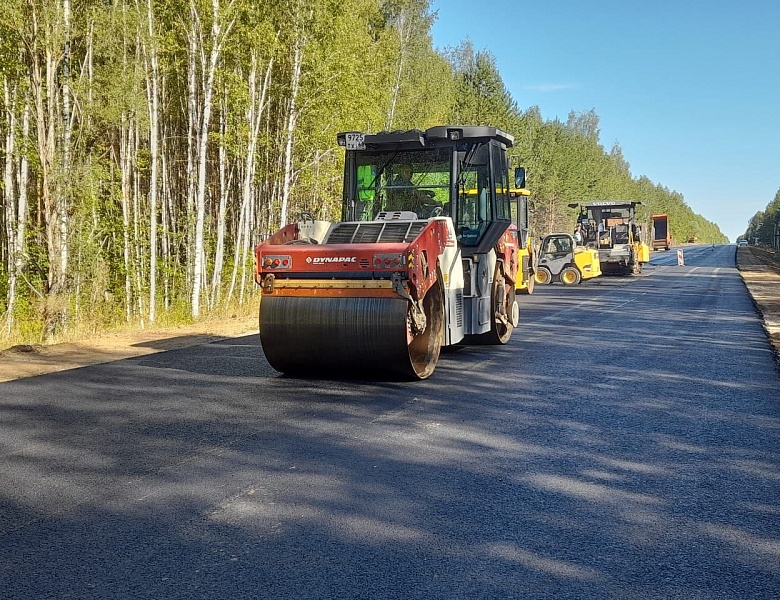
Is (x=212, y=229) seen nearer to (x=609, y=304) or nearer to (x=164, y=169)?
(x=164, y=169)

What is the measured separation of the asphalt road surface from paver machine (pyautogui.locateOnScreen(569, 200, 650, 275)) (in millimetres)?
26468

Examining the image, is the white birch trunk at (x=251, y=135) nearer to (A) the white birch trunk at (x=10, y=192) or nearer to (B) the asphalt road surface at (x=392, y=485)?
(A) the white birch trunk at (x=10, y=192)

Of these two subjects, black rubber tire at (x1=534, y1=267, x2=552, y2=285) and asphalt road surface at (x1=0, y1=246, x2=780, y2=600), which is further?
black rubber tire at (x1=534, y1=267, x2=552, y2=285)

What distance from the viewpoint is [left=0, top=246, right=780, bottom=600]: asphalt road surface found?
12.1 ft

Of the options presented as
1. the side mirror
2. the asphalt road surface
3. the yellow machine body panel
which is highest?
Result: the side mirror

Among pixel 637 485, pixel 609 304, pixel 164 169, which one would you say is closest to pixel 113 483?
pixel 637 485

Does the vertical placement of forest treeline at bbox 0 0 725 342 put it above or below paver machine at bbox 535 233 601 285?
above

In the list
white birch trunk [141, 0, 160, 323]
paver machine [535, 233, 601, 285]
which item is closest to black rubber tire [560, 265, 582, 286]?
paver machine [535, 233, 601, 285]

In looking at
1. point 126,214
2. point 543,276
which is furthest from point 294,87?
point 543,276

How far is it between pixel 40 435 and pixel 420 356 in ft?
13.5

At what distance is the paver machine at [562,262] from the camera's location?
30.4 m

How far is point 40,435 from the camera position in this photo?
20.8ft

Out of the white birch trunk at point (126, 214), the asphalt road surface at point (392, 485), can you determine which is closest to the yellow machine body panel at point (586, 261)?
the white birch trunk at point (126, 214)

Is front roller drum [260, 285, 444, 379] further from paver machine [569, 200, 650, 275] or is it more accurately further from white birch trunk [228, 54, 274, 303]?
paver machine [569, 200, 650, 275]
